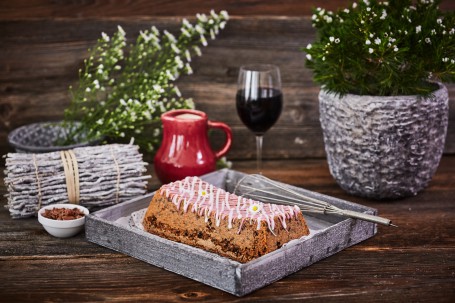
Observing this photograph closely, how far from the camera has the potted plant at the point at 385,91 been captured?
1.76 meters

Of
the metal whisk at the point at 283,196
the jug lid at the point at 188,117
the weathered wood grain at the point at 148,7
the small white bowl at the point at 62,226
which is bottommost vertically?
the small white bowl at the point at 62,226

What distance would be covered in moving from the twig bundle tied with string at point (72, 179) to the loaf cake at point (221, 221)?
207mm

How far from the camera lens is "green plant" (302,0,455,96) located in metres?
1.74

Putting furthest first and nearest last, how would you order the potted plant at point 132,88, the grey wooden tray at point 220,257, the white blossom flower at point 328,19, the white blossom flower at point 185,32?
the white blossom flower at point 185,32 < the potted plant at point 132,88 < the white blossom flower at point 328,19 < the grey wooden tray at point 220,257

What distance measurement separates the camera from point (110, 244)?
1.58m

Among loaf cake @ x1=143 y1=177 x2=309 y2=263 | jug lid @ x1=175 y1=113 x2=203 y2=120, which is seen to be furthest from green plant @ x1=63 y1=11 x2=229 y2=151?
loaf cake @ x1=143 y1=177 x2=309 y2=263

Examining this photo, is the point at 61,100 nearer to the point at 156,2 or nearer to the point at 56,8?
the point at 56,8

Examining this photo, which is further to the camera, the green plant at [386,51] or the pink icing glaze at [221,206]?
the green plant at [386,51]

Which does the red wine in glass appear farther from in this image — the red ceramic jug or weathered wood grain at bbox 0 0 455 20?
weathered wood grain at bbox 0 0 455 20

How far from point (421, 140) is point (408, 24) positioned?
0.29m

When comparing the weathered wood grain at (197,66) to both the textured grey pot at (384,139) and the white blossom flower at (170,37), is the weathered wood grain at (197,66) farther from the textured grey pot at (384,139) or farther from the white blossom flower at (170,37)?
the textured grey pot at (384,139)

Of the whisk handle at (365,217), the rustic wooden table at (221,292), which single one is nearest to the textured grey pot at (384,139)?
the rustic wooden table at (221,292)

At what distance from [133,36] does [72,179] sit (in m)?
0.71

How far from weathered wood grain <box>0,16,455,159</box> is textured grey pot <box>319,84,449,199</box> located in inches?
19.1
